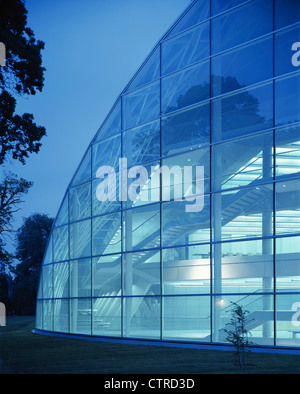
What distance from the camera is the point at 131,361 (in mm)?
20031

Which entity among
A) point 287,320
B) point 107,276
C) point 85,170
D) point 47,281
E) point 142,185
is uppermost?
point 85,170

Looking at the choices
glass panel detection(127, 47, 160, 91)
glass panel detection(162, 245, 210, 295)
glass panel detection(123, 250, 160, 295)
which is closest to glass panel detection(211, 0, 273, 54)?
glass panel detection(127, 47, 160, 91)

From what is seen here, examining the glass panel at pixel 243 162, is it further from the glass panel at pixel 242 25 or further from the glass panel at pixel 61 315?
the glass panel at pixel 61 315

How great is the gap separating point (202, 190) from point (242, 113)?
344 centimetres

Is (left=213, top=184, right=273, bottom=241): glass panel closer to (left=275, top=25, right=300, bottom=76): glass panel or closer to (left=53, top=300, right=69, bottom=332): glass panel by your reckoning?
(left=275, top=25, right=300, bottom=76): glass panel

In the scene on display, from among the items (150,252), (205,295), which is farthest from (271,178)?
(150,252)

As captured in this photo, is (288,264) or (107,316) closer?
(288,264)

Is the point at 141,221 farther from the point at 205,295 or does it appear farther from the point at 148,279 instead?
the point at 205,295

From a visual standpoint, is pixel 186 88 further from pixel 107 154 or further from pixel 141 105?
pixel 107 154

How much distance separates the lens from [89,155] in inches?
1266

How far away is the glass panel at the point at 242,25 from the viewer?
23484 millimetres

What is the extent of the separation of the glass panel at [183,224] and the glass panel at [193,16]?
7754 millimetres

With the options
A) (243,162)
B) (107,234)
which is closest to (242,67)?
(243,162)

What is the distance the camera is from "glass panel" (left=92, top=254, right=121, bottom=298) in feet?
93.8
